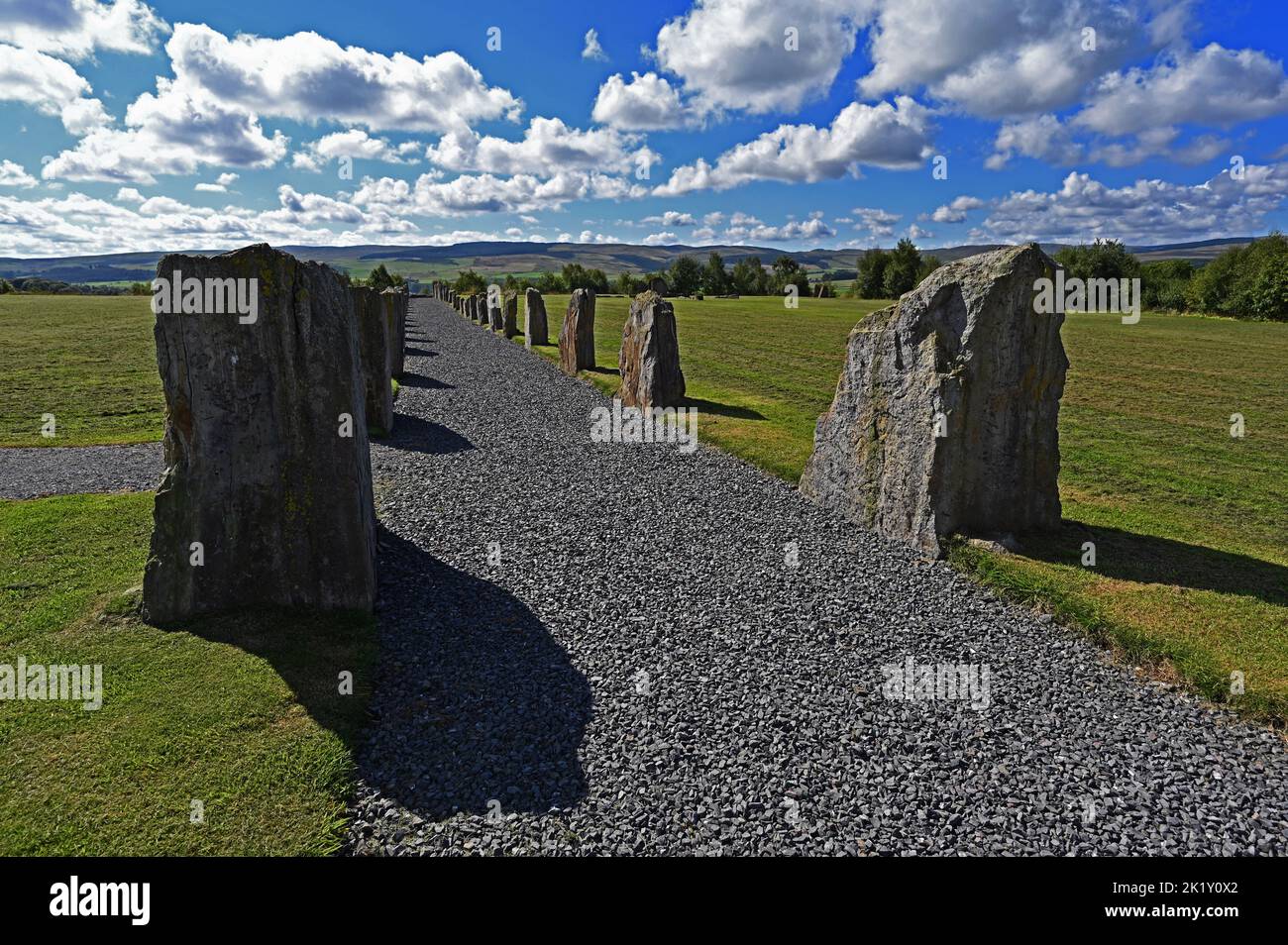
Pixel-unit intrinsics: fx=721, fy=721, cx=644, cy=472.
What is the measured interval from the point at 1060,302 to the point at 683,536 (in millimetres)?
6015

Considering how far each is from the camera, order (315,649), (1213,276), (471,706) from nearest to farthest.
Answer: (471,706) → (315,649) → (1213,276)

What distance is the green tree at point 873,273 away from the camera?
96938mm

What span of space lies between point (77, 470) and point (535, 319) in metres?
25.3

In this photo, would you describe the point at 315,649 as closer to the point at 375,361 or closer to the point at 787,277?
the point at 375,361

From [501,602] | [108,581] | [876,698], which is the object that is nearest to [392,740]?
[501,602]

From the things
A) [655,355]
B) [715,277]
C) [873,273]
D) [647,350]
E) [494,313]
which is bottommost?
[655,355]

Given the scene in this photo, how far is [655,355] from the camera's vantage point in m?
18.8

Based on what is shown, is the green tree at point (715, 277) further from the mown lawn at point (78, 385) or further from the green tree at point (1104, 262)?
the mown lawn at point (78, 385)

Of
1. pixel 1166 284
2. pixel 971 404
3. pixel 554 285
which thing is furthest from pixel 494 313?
pixel 1166 284

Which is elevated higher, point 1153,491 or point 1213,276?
point 1213,276

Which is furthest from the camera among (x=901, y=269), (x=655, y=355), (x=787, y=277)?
(x=787, y=277)

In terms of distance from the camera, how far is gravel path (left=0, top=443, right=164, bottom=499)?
11.9 metres

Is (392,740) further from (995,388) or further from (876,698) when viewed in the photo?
(995,388)
